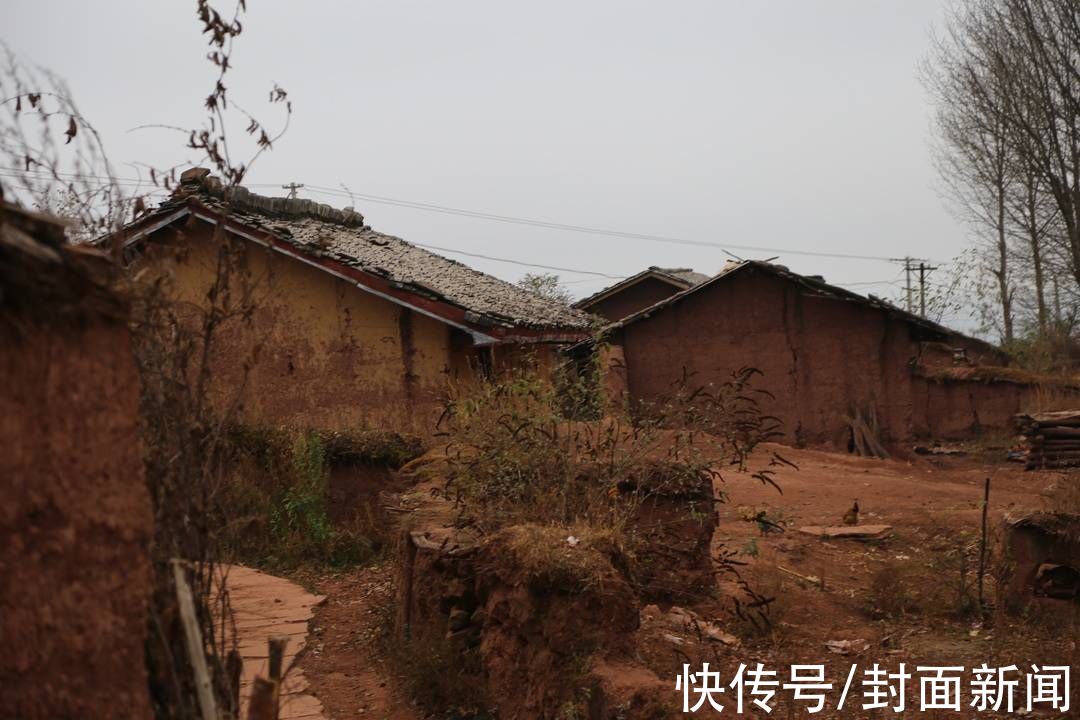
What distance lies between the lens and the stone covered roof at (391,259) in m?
14.0

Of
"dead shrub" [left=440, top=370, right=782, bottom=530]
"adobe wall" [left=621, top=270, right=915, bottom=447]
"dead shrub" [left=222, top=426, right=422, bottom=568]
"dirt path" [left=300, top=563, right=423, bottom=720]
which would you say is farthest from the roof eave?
"adobe wall" [left=621, top=270, right=915, bottom=447]

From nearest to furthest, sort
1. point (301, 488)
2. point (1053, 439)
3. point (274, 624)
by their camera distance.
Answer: point (274, 624) < point (301, 488) < point (1053, 439)

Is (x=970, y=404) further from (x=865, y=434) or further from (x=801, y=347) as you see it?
(x=801, y=347)

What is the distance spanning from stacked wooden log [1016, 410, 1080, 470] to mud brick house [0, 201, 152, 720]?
18.1 meters

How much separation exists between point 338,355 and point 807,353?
905 centimetres

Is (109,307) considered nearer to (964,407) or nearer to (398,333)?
(398,333)

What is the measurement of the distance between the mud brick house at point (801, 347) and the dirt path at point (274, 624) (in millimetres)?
10409

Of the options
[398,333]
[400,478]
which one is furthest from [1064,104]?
[400,478]

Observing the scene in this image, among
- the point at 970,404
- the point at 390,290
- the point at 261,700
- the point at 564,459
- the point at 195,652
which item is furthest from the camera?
the point at 970,404

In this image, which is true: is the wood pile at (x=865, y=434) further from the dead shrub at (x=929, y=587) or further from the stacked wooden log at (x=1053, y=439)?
the dead shrub at (x=929, y=587)

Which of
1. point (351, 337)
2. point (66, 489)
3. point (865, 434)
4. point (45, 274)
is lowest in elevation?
point (66, 489)

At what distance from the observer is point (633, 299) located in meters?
32.3

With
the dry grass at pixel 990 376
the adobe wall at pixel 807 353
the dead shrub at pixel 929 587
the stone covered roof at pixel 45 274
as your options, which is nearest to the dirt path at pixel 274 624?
the stone covered roof at pixel 45 274

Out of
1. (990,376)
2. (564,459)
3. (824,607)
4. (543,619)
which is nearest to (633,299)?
(990,376)
